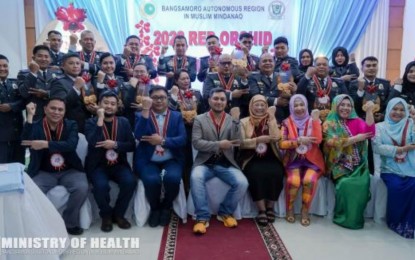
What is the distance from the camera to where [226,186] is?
3318 mm

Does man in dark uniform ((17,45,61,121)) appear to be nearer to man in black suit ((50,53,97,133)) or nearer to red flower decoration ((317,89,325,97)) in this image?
man in black suit ((50,53,97,133))

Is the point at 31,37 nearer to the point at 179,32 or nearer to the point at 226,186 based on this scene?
the point at 179,32

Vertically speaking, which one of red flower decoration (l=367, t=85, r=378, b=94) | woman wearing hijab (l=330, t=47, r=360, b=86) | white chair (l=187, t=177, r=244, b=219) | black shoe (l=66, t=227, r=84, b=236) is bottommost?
black shoe (l=66, t=227, r=84, b=236)

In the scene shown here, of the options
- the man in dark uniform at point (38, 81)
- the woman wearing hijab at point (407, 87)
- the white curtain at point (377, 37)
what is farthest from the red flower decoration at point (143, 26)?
the woman wearing hijab at point (407, 87)

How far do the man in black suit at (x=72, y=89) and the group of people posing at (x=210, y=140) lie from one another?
1 centimetres

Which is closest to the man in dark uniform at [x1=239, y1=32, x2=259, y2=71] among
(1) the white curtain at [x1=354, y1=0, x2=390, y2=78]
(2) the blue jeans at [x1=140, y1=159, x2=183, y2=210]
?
(2) the blue jeans at [x1=140, y1=159, x2=183, y2=210]

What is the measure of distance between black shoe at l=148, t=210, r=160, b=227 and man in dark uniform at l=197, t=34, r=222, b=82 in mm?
1824

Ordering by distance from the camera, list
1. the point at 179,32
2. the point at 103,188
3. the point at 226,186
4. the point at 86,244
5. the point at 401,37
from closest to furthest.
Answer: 1. the point at 86,244
2. the point at 103,188
3. the point at 226,186
4. the point at 179,32
5. the point at 401,37

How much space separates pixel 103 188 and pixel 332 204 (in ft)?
6.86

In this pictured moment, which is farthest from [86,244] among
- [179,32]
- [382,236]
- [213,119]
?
[179,32]

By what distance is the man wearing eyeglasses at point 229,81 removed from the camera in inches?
155

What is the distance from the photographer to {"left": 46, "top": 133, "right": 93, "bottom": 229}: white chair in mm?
2957

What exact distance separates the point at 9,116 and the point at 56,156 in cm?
112

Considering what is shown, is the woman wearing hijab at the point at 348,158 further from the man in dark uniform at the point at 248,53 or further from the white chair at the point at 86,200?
the white chair at the point at 86,200
